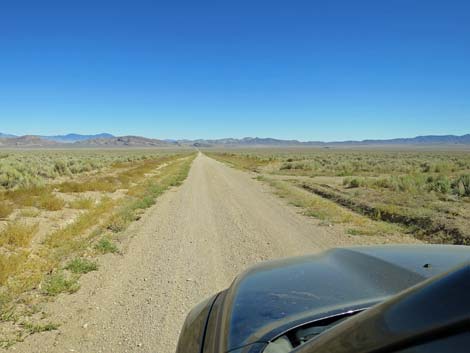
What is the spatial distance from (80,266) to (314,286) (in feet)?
15.5

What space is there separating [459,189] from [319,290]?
46.1ft

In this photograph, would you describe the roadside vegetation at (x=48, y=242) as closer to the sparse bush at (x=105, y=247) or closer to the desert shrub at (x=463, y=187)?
the sparse bush at (x=105, y=247)

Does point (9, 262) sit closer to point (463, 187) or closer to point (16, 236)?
point (16, 236)

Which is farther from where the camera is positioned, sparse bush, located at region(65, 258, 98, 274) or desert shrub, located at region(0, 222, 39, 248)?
desert shrub, located at region(0, 222, 39, 248)

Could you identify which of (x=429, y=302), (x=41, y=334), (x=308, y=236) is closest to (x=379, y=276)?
(x=429, y=302)

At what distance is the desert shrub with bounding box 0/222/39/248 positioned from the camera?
6816mm

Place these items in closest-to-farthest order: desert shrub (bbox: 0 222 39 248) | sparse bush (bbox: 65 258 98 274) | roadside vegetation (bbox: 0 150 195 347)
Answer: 1. roadside vegetation (bbox: 0 150 195 347)
2. sparse bush (bbox: 65 258 98 274)
3. desert shrub (bbox: 0 222 39 248)

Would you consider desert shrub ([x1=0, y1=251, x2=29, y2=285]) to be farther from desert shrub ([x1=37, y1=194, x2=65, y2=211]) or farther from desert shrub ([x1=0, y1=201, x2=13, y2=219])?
desert shrub ([x1=37, y1=194, x2=65, y2=211])

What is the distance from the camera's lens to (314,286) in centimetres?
218

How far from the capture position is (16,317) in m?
4.08

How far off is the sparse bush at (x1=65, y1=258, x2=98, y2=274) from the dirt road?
194 mm

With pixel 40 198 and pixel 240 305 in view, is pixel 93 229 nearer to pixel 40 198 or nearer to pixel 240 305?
pixel 40 198

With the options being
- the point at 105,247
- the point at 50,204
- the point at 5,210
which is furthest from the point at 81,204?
the point at 105,247

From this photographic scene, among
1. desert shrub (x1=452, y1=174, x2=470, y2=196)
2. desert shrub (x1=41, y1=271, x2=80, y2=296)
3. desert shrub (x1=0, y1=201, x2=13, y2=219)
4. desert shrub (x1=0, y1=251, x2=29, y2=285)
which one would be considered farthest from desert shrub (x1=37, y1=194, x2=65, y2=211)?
desert shrub (x1=452, y1=174, x2=470, y2=196)
